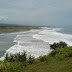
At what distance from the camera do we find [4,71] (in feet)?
23.9

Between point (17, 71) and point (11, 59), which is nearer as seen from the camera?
point (17, 71)

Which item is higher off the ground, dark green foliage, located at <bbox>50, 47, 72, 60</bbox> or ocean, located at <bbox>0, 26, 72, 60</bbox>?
ocean, located at <bbox>0, 26, 72, 60</bbox>

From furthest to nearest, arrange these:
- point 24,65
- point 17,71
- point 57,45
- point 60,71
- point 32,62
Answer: point 57,45
point 32,62
point 24,65
point 17,71
point 60,71

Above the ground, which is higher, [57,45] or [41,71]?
[57,45]

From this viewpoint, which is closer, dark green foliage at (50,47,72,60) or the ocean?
dark green foliage at (50,47,72,60)

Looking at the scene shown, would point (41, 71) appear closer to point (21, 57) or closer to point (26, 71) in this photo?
point (26, 71)

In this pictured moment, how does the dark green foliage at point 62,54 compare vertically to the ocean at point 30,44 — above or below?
below

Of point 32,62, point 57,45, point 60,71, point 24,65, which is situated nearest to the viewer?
point 60,71

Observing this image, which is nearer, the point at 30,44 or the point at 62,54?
the point at 62,54

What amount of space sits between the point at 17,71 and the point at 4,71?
0.92 meters

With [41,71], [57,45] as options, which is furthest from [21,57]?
[57,45]

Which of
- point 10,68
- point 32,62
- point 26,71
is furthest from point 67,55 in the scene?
point 10,68

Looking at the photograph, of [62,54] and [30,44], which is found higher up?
[30,44]

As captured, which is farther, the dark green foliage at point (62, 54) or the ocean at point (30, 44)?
the ocean at point (30, 44)
